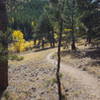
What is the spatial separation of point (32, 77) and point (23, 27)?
86.4 m

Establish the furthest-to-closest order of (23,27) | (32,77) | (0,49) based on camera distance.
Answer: (23,27) → (32,77) → (0,49)

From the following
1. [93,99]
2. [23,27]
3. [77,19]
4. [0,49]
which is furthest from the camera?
[23,27]

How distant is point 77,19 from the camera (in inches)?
1156

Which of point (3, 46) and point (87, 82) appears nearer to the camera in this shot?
point (3, 46)

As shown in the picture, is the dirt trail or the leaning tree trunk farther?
the dirt trail

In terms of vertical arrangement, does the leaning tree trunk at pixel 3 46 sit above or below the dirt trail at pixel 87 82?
above

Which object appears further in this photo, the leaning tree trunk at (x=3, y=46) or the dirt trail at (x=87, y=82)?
the dirt trail at (x=87, y=82)

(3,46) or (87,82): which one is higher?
(3,46)

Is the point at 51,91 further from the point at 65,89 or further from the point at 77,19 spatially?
the point at 77,19

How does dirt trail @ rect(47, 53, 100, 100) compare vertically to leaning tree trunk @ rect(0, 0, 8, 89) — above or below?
below

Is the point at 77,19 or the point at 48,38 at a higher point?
the point at 77,19

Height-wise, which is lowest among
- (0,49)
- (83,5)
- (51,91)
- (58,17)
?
(51,91)

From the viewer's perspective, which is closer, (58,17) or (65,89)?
(65,89)

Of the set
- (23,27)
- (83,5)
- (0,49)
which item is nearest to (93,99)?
(0,49)
